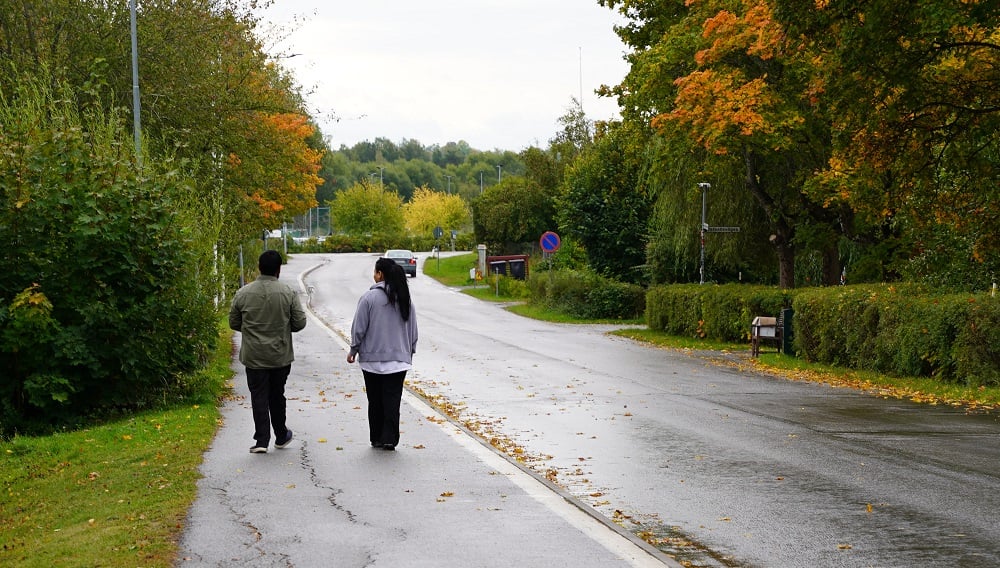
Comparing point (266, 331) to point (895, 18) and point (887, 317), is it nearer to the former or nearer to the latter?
point (895, 18)

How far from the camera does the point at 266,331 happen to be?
10484 mm

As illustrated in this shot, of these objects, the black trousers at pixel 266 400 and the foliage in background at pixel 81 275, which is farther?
the foliage in background at pixel 81 275

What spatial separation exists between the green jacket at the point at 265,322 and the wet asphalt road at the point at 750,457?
2555 mm

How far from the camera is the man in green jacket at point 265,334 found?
10469 mm

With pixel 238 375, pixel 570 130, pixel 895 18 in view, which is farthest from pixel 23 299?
pixel 570 130

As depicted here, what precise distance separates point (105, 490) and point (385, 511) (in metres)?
2.59

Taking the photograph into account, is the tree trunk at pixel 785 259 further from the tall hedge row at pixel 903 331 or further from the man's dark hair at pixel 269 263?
the man's dark hair at pixel 269 263

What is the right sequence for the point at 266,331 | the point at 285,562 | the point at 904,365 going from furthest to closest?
the point at 904,365, the point at 266,331, the point at 285,562

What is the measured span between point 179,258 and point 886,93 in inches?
390

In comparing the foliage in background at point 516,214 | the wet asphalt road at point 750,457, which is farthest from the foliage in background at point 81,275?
the foliage in background at point 516,214

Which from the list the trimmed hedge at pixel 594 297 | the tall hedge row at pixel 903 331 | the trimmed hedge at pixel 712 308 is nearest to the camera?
the tall hedge row at pixel 903 331

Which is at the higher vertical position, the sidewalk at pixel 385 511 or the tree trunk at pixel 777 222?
the tree trunk at pixel 777 222

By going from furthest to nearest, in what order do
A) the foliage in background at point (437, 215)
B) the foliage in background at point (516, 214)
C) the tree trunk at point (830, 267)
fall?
the foliage in background at point (437, 215), the foliage in background at point (516, 214), the tree trunk at point (830, 267)

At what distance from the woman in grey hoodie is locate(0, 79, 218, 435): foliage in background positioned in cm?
511
